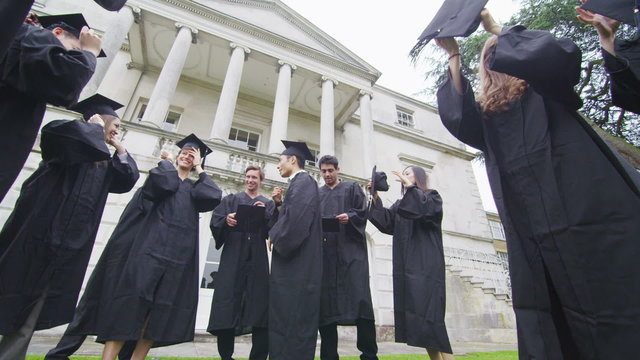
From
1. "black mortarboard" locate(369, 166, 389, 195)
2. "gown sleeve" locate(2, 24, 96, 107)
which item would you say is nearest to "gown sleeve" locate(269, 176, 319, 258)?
"black mortarboard" locate(369, 166, 389, 195)

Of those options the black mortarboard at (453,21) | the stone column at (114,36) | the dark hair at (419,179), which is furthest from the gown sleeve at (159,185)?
the stone column at (114,36)

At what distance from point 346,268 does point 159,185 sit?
2.56 m

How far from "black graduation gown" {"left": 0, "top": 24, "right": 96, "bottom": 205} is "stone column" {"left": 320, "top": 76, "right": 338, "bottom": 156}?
9.87m

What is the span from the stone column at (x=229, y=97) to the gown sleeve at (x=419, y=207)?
24.9 ft

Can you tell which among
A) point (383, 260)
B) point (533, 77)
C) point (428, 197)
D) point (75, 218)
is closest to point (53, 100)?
point (75, 218)

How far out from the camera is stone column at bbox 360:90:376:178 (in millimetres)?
12916

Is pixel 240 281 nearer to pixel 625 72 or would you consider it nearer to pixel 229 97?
pixel 625 72

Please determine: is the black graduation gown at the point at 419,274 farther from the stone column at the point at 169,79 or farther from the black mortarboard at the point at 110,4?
the stone column at the point at 169,79

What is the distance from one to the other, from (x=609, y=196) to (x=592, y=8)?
1.22 meters

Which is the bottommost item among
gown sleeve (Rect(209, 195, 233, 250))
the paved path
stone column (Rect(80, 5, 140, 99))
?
the paved path

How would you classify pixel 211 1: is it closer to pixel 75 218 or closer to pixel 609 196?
pixel 75 218

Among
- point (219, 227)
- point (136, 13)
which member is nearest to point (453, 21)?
point (219, 227)

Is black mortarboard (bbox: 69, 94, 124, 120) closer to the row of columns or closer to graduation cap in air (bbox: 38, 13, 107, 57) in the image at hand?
graduation cap in air (bbox: 38, 13, 107, 57)

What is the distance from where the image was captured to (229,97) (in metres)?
11.0
